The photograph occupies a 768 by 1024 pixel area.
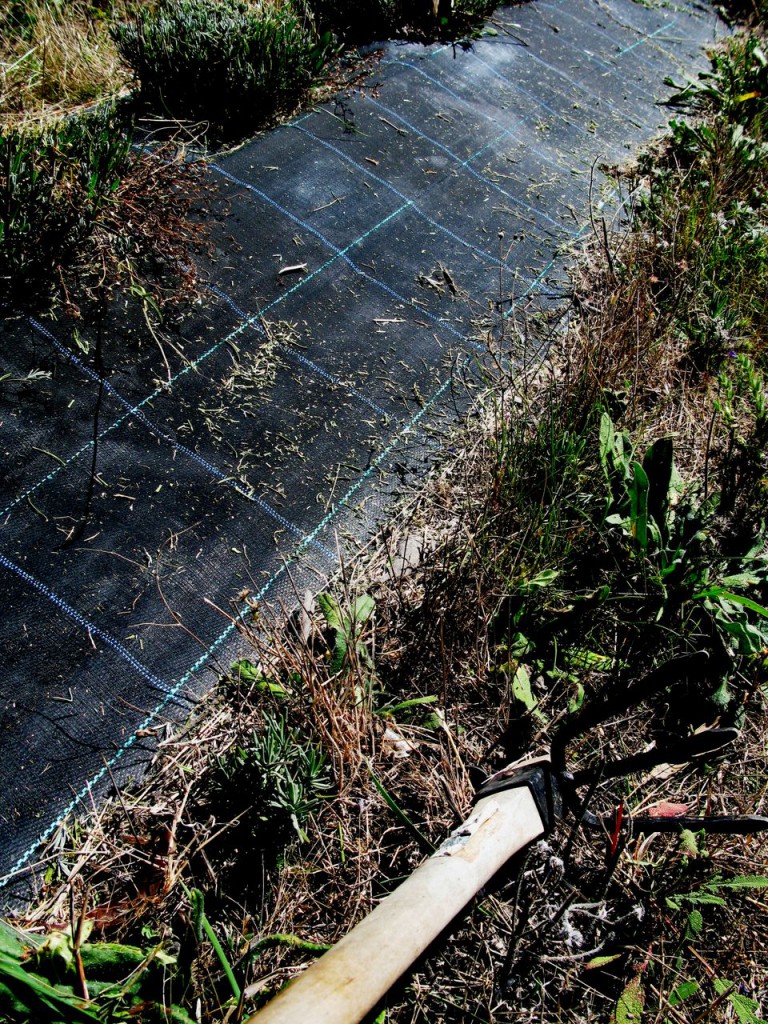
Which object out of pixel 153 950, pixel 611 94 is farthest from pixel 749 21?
pixel 153 950

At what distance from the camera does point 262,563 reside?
242cm

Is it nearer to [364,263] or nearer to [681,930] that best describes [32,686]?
[681,930]

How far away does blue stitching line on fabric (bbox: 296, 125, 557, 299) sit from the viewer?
3.67 meters

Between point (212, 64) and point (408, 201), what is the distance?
1.21 meters

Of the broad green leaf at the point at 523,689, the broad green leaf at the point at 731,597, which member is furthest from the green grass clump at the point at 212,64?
the broad green leaf at the point at 731,597

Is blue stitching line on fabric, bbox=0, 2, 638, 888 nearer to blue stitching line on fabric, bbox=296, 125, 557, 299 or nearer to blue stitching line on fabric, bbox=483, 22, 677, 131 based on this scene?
blue stitching line on fabric, bbox=296, 125, 557, 299

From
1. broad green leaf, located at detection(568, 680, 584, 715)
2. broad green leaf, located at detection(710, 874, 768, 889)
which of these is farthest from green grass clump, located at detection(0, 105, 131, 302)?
broad green leaf, located at detection(710, 874, 768, 889)

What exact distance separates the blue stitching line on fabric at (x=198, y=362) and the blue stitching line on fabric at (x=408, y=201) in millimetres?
118

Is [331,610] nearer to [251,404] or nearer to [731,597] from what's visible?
[251,404]

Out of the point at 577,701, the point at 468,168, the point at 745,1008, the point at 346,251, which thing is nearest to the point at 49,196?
the point at 346,251

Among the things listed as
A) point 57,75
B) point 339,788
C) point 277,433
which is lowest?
point 339,788

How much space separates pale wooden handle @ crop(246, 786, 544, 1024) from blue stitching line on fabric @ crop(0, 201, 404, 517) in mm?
1646

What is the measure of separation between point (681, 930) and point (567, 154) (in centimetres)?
417

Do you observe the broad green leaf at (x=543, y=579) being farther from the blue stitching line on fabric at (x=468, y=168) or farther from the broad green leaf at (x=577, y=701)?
the blue stitching line on fabric at (x=468, y=168)
